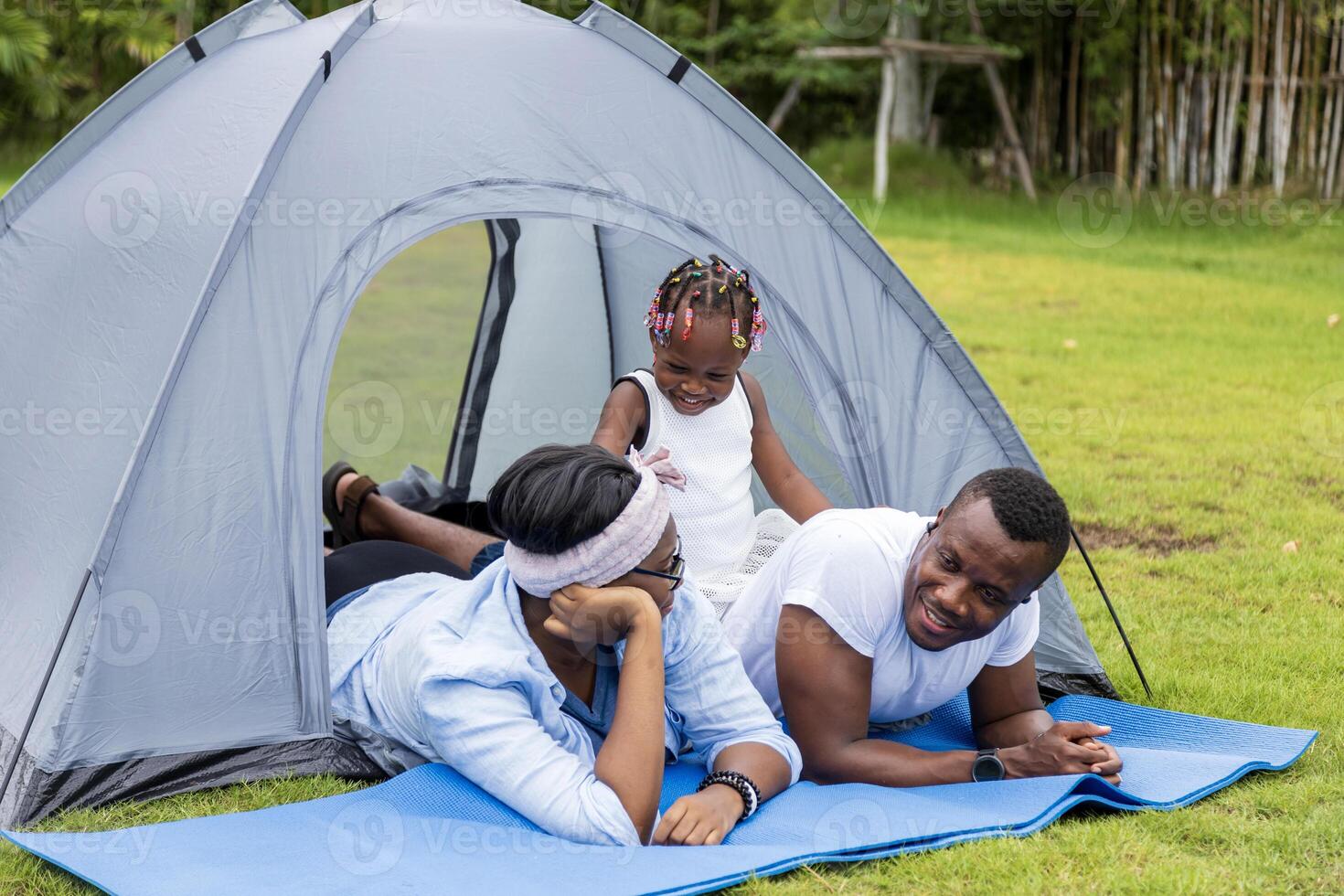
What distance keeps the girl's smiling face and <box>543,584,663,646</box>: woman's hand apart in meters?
1.01

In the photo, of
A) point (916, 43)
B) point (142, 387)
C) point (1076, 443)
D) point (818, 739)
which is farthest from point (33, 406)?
point (916, 43)

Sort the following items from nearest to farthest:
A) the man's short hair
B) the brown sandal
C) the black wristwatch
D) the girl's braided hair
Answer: the man's short hair
the black wristwatch
the girl's braided hair
the brown sandal

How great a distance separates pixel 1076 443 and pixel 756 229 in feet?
9.60

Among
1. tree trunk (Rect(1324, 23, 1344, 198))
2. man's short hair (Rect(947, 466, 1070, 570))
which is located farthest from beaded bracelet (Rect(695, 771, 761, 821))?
tree trunk (Rect(1324, 23, 1344, 198))

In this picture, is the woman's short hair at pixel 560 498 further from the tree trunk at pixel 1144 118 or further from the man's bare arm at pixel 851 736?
the tree trunk at pixel 1144 118

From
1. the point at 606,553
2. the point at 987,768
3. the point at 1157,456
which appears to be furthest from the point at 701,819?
the point at 1157,456

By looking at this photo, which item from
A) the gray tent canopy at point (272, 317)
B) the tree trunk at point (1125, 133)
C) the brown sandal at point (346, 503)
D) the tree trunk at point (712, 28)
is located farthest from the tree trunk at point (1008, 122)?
the brown sandal at point (346, 503)

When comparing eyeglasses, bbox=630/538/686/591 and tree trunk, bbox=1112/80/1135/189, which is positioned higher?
eyeglasses, bbox=630/538/686/591

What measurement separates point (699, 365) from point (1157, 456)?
122 inches

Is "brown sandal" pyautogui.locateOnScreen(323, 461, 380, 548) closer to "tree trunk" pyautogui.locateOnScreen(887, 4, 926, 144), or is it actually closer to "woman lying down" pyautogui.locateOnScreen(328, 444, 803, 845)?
"woman lying down" pyautogui.locateOnScreen(328, 444, 803, 845)

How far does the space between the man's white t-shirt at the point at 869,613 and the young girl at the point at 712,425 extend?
21.9 inches

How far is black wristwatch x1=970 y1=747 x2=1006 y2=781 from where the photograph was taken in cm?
277

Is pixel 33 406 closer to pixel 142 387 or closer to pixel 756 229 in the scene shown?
pixel 142 387

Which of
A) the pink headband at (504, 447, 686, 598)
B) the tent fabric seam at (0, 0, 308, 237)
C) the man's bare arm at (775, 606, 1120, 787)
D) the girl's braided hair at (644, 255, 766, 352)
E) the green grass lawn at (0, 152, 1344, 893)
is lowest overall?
the green grass lawn at (0, 152, 1344, 893)
